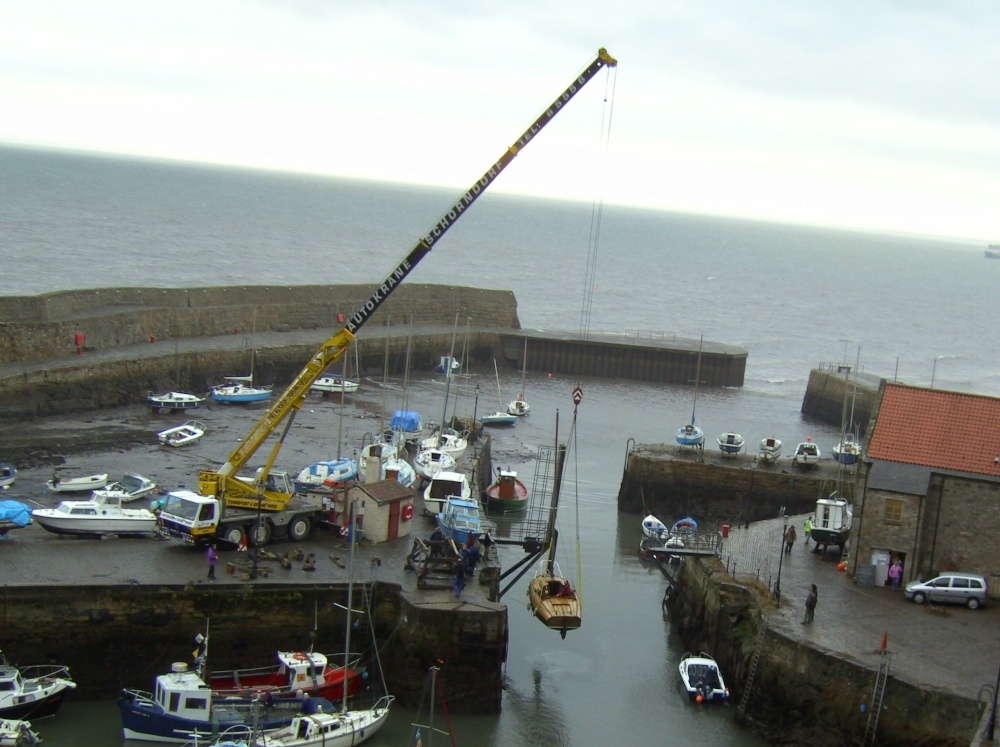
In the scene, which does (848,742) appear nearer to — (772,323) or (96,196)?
(772,323)

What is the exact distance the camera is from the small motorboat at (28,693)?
23000 millimetres

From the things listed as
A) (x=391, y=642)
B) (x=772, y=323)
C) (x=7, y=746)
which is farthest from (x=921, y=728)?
(x=772, y=323)

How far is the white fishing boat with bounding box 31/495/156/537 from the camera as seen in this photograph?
96.5ft

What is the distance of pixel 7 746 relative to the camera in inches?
878

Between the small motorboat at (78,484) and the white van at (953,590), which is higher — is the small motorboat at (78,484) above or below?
below

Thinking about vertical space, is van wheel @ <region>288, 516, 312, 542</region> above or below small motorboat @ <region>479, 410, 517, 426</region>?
above

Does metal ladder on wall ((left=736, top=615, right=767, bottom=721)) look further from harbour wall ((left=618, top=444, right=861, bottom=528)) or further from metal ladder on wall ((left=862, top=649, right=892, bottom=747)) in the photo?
harbour wall ((left=618, top=444, right=861, bottom=528))

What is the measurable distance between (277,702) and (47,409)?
26509mm

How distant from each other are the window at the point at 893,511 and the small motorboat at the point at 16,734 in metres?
18.9

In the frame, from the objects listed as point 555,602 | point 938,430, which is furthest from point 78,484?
point 938,430

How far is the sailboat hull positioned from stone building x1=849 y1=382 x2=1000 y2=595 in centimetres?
699

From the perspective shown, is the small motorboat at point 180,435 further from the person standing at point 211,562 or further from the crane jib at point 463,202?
the person standing at point 211,562

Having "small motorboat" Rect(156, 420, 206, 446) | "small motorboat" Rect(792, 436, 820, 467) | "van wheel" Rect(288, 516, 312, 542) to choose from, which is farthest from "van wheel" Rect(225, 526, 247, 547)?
"small motorboat" Rect(792, 436, 820, 467)

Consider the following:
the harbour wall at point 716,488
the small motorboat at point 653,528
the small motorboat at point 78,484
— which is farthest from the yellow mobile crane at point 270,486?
the harbour wall at point 716,488
